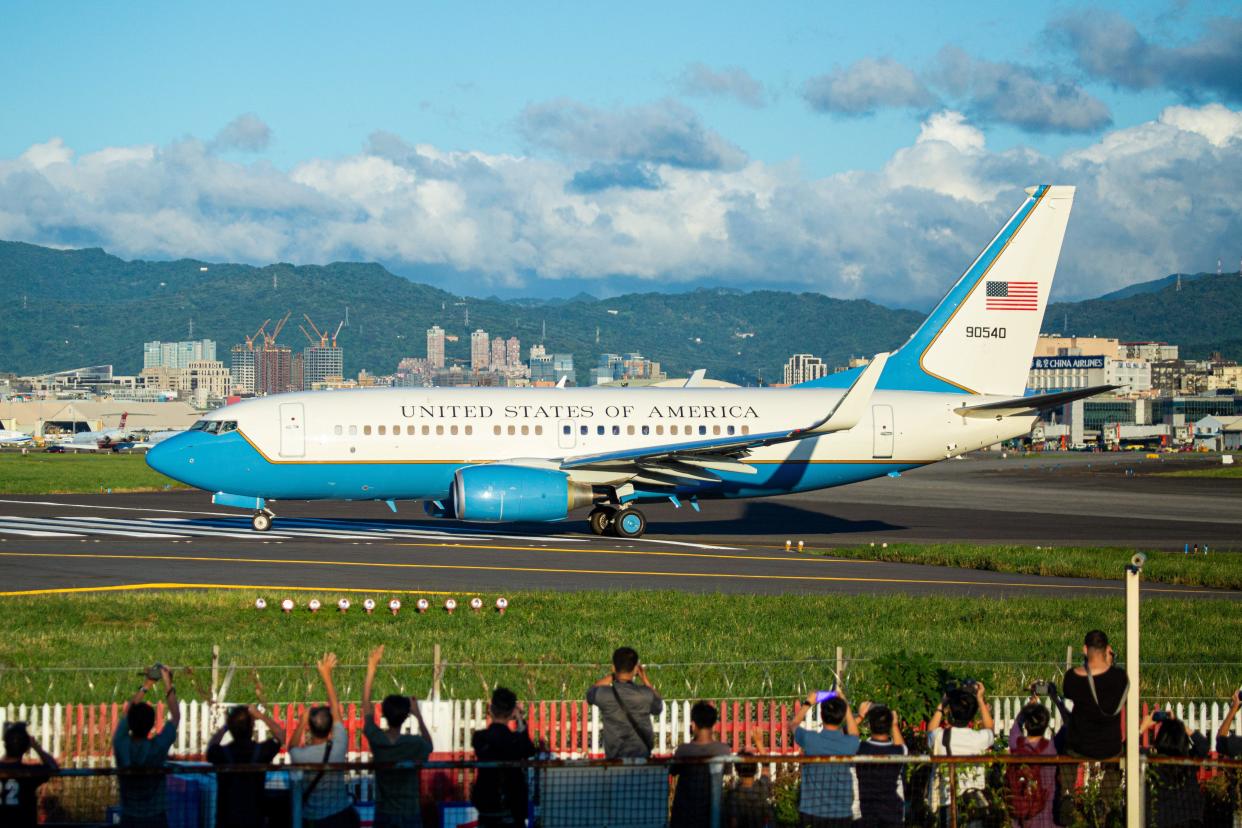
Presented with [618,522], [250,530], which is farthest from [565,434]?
[250,530]

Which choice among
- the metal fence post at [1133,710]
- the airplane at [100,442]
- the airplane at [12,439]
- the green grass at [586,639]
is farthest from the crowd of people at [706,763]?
the airplane at [12,439]

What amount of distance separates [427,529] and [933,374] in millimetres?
18188

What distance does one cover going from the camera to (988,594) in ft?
A: 103

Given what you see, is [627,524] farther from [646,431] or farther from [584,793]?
[584,793]

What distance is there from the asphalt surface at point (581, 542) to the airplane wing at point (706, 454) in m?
2.26

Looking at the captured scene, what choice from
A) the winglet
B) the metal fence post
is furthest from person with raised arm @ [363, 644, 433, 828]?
the winglet

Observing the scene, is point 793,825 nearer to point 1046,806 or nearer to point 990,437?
point 1046,806

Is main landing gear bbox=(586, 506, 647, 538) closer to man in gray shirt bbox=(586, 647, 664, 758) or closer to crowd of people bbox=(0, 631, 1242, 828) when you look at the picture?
crowd of people bbox=(0, 631, 1242, 828)

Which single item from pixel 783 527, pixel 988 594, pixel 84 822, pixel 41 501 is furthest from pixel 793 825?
pixel 41 501

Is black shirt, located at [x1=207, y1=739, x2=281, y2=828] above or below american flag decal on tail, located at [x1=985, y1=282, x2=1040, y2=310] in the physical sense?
below

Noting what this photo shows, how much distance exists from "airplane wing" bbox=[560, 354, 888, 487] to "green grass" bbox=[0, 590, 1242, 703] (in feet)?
40.7

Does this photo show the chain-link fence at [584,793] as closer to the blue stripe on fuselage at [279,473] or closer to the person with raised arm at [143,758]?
the person with raised arm at [143,758]

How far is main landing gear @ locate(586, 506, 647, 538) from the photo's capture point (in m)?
44.2

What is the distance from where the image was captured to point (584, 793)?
1173 cm
